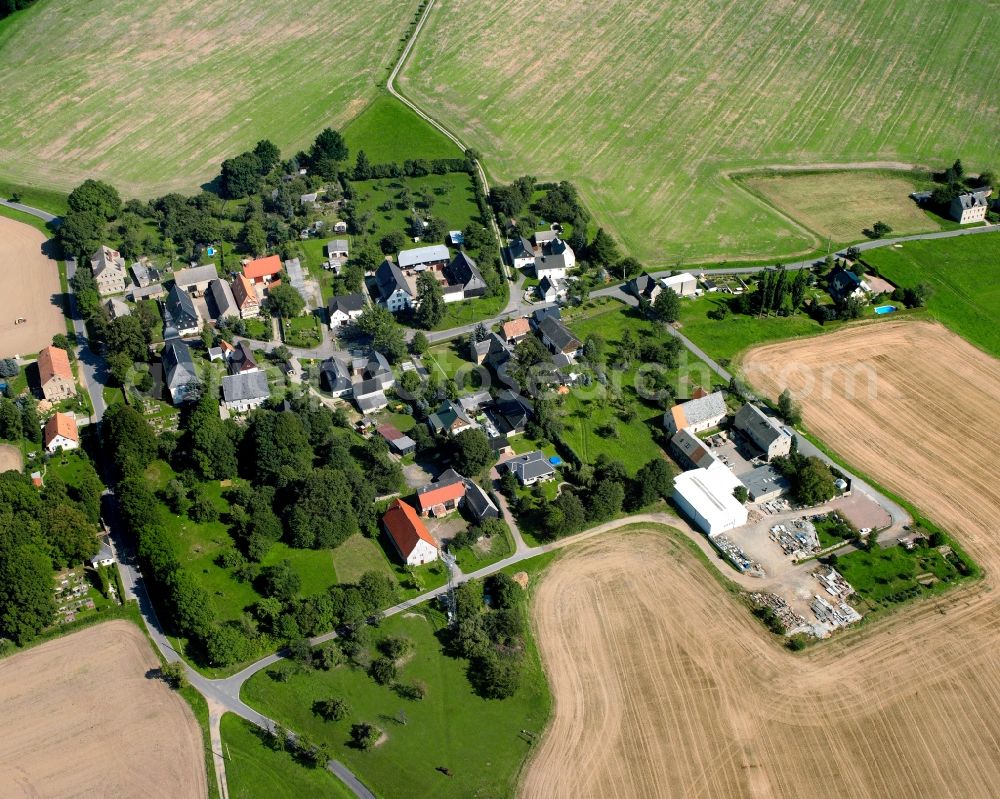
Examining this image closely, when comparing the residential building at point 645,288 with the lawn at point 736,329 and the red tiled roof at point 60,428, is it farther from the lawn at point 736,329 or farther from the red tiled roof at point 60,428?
the red tiled roof at point 60,428

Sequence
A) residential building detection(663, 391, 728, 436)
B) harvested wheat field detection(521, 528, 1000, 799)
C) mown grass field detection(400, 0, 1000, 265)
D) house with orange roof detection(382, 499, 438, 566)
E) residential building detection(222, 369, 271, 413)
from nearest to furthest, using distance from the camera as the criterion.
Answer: harvested wheat field detection(521, 528, 1000, 799) < house with orange roof detection(382, 499, 438, 566) < residential building detection(663, 391, 728, 436) < residential building detection(222, 369, 271, 413) < mown grass field detection(400, 0, 1000, 265)

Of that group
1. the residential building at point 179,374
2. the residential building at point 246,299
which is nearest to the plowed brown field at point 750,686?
the residential building at point 179,374

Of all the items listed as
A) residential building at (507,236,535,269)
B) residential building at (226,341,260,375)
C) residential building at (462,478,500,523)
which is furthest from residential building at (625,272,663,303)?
residential building at (226,341,260,375)

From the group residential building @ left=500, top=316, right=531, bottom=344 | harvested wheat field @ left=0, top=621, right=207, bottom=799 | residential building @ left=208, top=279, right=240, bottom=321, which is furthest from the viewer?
residential building @ left=208, top=279, right=240, bottom=321

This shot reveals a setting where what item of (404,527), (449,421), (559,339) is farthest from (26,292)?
(559,339)

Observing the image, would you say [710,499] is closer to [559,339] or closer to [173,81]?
[559,339]

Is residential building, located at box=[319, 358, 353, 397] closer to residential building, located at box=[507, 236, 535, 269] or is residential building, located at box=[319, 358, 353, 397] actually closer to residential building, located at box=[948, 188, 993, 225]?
residential building, located at box=[507, 236, 535, 269]
